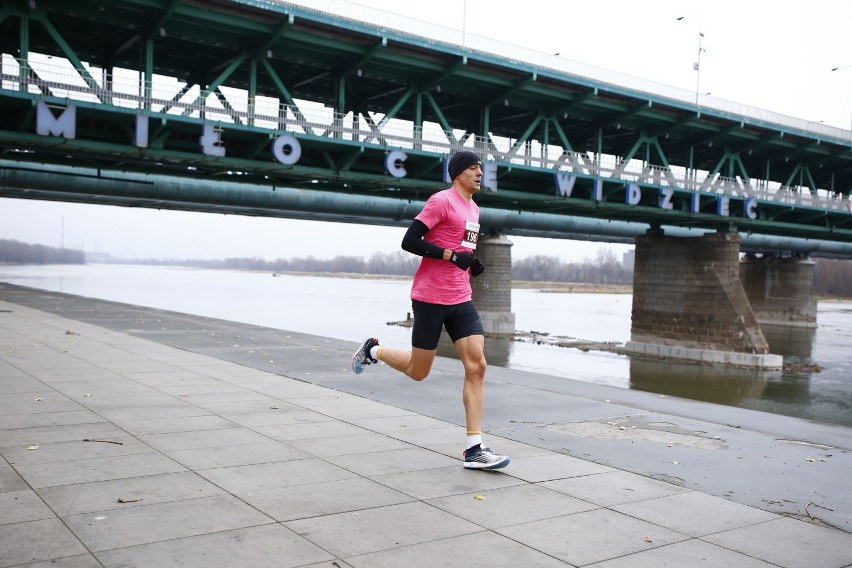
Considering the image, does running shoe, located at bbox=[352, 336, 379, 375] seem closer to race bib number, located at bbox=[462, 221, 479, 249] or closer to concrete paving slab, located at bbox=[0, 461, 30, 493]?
race bib number, located at bbox=[462, 221, 479, 249]

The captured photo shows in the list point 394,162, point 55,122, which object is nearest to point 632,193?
point 394,162

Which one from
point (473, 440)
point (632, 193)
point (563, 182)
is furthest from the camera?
point (632, 193)

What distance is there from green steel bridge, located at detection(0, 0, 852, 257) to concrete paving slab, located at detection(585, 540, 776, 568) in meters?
25.9

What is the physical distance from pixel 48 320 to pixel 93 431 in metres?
14.2

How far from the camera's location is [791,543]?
13.3 feet

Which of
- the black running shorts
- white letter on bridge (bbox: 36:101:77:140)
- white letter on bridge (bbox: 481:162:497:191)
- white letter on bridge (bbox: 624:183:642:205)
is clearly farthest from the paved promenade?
white letter on bridge (bbox: 624:183:642:205)

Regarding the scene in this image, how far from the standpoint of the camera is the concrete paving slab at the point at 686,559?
3.66 metres

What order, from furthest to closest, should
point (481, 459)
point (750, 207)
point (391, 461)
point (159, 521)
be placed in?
point (750, 207), point (391, 461), point (481, 459), point (159, 521)

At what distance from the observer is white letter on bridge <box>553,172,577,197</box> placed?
3725 cm

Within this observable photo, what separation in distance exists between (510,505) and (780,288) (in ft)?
271

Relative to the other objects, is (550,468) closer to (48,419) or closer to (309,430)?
(309,430)

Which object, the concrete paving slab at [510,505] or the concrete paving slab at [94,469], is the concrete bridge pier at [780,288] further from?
the concrete paving slab at [94,469]

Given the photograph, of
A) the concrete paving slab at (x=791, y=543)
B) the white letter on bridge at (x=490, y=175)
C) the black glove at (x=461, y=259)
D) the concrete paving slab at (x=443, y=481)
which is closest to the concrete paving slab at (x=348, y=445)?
the concrete paving slab at (x=443, y=481)

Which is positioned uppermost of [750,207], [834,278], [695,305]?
[750,207]
